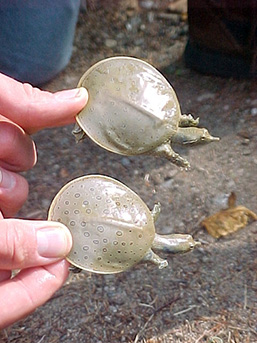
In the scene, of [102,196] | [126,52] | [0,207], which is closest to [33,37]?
[126,52]

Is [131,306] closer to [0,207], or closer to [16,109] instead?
[0,207]

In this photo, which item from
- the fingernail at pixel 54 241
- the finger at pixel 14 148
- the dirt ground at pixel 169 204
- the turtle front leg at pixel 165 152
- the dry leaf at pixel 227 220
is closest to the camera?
the fingernail at pixel 54 241

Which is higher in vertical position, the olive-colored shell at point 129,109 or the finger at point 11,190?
the olive-colored shell at point 129,109

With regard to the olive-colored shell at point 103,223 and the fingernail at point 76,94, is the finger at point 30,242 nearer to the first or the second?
the olive-colored shell at point 103,223

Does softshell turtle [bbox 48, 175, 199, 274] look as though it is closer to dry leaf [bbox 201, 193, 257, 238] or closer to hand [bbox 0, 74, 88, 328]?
hand [bbox 0, 74, 88, 328]

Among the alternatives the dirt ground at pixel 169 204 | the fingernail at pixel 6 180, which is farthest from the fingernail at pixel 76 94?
the dirt ground at pixel 169 204

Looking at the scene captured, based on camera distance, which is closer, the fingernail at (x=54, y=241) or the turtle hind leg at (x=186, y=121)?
the fingernail at (x=54, y=241)

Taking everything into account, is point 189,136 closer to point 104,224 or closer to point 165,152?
Answer: point 165,152
